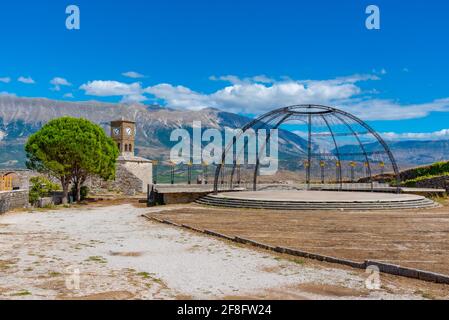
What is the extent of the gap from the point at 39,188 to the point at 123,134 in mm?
22904

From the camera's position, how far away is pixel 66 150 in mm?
37312

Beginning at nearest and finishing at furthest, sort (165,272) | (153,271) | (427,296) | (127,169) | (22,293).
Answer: (22,293) → (427,296) → (165,272) → (153,271) → (127,169)

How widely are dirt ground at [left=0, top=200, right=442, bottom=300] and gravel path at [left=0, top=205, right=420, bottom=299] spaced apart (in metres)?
0.02

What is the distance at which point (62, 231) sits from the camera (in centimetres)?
2066

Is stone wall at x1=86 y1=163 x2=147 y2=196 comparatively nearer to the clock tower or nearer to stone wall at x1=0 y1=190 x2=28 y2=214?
the clock tower

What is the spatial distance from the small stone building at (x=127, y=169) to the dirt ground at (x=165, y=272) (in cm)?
3263

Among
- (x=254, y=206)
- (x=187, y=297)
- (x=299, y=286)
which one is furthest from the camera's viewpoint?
(x=254, y=206)

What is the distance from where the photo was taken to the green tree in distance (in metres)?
37.0

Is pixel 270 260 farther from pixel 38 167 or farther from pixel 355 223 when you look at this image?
pixel 38 167

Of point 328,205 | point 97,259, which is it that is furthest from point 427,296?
point 328,205

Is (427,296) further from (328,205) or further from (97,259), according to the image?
(328,205)

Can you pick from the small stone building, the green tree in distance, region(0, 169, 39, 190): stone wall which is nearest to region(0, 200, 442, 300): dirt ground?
the green tree in distance
